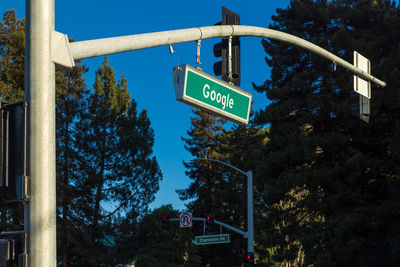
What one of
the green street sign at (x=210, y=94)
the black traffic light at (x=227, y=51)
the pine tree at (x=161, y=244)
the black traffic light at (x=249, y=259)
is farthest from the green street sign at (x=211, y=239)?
the green street sign at (x=210, y=94)

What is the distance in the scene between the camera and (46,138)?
4676 mm

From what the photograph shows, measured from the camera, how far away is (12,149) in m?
4.76

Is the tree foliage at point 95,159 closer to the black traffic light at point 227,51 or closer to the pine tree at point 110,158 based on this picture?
the pine tree at point 110,158

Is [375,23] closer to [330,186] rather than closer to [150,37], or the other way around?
[330,186]

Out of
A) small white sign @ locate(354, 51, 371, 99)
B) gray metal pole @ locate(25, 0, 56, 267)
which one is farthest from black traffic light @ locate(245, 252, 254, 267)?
gray metal pole @ locate(25, 0, 56, 267)

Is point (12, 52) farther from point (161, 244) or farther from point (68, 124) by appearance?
point (161, 244)

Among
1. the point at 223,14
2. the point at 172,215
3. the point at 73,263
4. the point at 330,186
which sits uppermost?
the point at 223,14

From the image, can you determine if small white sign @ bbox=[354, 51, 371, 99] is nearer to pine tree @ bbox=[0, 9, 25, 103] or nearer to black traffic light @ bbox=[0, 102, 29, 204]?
black traffic light @ bbox=[0, 102, 29, 204]

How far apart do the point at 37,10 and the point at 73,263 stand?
140 feet

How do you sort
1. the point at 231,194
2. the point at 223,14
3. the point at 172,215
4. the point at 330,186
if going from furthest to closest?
the point at 231,194, the point at 172,215, the point at 330,186, the point at 223,14

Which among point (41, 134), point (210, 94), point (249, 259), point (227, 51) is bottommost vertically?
point (249, 259)

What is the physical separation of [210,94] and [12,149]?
8.03ft

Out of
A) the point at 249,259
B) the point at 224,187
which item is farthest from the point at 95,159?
the point at 249,259

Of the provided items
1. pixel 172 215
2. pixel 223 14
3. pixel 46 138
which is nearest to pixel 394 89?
pixel 223 14
